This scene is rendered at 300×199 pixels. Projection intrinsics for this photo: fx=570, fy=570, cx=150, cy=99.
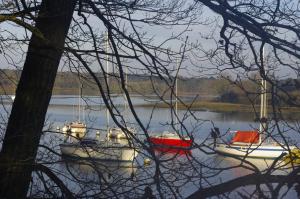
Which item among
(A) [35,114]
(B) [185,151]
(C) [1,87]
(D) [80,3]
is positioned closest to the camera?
(B) [185,151]

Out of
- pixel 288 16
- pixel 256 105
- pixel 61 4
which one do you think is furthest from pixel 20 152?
pixel 288 16

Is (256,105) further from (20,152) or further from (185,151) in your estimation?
(20,152)

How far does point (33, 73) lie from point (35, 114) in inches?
9.9

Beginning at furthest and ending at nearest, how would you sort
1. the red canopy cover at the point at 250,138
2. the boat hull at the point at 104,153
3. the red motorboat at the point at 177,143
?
the boat hull at the point at 104,153
the red canopy cover at the point at 250,138
the red motorboat at the point at 177,143

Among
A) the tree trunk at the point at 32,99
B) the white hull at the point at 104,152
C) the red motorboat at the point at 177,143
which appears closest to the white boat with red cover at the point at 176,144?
the red motorboat at the point at 177,143

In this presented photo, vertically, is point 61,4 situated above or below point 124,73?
above

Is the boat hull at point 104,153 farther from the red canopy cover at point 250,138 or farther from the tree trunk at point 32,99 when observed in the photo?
the red canopy cover at point 250,138

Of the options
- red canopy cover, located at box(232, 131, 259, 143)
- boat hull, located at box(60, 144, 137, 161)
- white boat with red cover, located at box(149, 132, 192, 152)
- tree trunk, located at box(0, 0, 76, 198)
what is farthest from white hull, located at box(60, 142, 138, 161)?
red canopy cover, located at box(232, 131, 259, 143)

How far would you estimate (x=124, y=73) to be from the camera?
4102 millimetres

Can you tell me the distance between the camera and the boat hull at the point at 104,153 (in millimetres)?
3737

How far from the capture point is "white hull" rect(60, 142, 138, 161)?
3.74m

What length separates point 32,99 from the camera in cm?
336

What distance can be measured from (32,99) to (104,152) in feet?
3.31

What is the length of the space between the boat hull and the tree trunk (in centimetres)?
55
